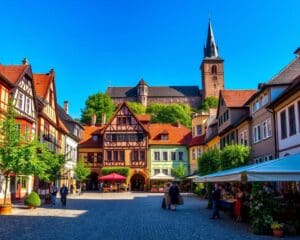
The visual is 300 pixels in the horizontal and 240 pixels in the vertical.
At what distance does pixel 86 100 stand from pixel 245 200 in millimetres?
76852

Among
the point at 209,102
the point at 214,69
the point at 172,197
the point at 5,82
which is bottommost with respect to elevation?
the point at 172,197

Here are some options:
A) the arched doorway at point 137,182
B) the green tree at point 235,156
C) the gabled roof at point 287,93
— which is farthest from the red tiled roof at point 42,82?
the arched doorway at point 137,182

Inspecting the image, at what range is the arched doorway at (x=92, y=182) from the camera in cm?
6400

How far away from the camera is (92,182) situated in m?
64.4

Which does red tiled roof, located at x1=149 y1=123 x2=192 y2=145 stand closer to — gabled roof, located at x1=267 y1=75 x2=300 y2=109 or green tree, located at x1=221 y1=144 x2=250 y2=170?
green tree, located at x1=221 y1=144 x2=250 y2=170

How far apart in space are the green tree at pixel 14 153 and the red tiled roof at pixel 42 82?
15.8 m

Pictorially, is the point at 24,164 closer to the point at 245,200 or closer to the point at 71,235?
the point at 71,235

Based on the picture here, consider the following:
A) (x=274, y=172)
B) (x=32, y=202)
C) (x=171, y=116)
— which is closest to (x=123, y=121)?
(x=32, y=202)

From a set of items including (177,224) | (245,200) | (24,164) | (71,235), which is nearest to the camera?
(71,235)

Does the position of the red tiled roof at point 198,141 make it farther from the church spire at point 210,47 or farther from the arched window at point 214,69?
the arched window at point 214,69

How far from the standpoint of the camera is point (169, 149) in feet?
211

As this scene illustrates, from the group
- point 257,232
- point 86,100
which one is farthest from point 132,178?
point 257,232

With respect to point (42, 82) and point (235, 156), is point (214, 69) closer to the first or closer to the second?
point (42, 82)

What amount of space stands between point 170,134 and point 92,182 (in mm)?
15134
